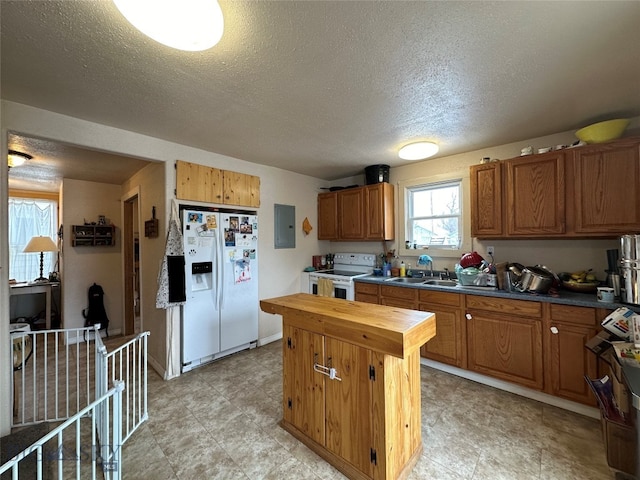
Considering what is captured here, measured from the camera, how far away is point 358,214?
4.06 m

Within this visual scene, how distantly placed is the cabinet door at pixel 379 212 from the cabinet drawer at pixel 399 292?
812 mm

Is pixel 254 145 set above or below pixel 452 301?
above

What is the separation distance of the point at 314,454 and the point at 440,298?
192cm

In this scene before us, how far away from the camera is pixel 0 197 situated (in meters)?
1.96

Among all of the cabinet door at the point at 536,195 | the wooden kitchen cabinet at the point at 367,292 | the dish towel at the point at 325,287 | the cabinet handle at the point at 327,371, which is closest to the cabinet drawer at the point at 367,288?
the wooden kitchen cabinet at the point at 367,292

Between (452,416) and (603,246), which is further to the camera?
(603,246)

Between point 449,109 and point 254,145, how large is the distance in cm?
198

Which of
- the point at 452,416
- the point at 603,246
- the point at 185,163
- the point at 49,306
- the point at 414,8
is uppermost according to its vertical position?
A: the point at 414,8

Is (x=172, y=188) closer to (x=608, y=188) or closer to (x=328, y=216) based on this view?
(x=328, y=216)

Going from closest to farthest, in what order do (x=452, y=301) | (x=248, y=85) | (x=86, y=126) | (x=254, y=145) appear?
(x=248, y=85) < (x=86, y=126) < (x=452, y=301) < (x=254, y=145)

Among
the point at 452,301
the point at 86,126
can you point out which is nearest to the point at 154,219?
the point at 86,126

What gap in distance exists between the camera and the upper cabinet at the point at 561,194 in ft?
7.25

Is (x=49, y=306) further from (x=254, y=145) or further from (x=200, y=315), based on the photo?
(x=254, y=145)

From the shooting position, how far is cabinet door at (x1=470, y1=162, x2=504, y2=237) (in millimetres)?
2842
